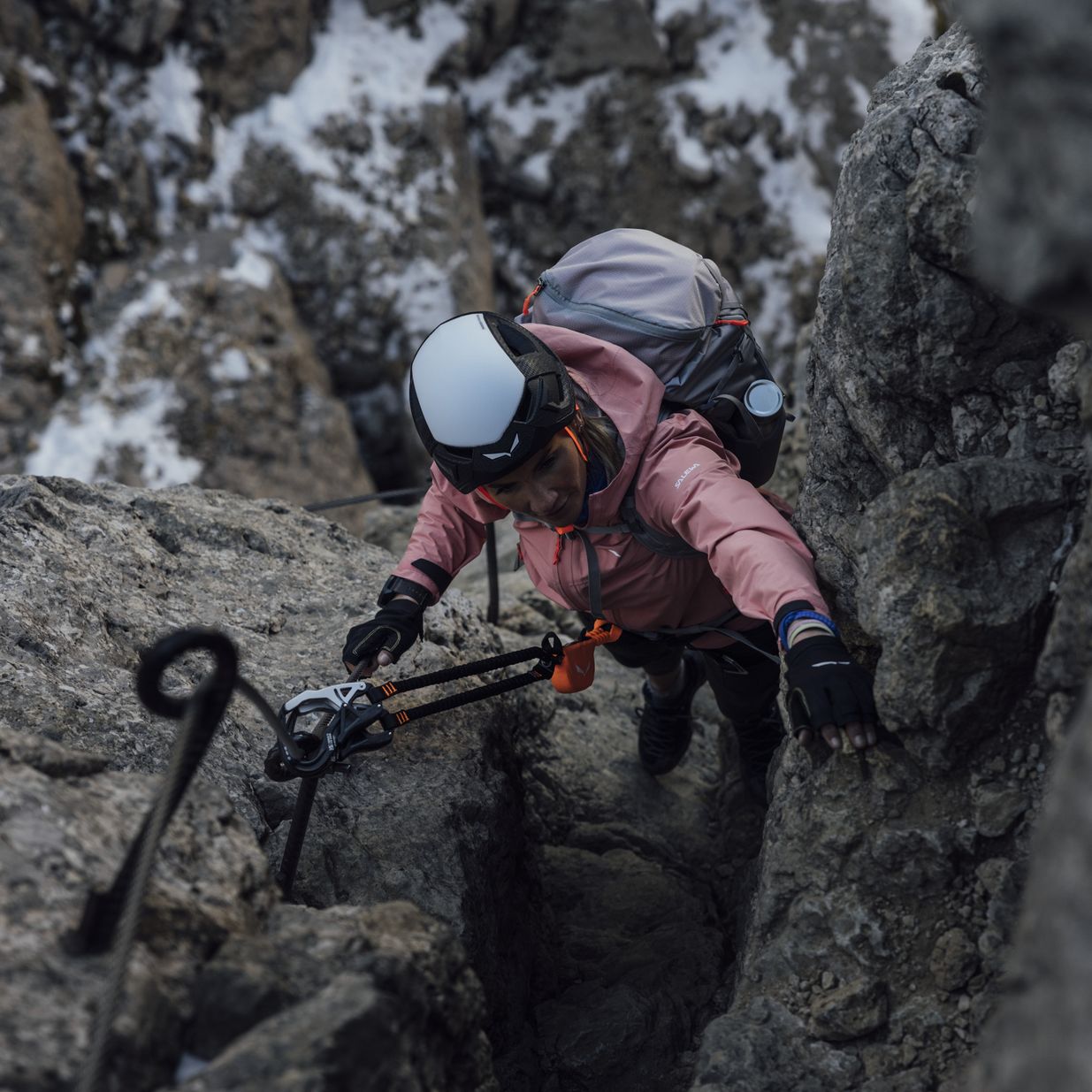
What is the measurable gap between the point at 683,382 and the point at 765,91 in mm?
12498

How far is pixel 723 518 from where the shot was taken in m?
4.20

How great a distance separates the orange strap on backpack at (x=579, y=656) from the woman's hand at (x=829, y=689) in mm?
1578

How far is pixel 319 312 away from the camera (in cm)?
1426

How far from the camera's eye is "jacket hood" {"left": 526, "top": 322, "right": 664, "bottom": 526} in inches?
181

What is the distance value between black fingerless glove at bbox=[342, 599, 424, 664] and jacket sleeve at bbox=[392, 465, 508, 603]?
0.57ft

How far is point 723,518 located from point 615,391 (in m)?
0.88

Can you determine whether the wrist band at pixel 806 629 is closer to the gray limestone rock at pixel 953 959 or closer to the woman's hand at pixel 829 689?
the woman's hand at pixel 829 689

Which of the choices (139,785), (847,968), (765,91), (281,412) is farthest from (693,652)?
(765,91)

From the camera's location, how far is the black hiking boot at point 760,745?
591 centimetres

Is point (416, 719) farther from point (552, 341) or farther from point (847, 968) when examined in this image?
point (847, 968)

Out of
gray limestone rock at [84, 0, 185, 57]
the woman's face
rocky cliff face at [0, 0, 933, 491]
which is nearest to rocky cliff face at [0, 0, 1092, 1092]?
the woman's face

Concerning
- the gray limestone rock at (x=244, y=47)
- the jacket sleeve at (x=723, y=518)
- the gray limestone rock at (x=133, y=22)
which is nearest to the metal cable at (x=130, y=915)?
the jacket sleeve at (x=723, y=518)

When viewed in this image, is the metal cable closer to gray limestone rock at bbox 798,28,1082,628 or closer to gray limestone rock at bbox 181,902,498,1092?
gray limestone rock at bbox 181,902,498,1092

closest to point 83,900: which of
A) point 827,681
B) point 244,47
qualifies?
point 827,681
